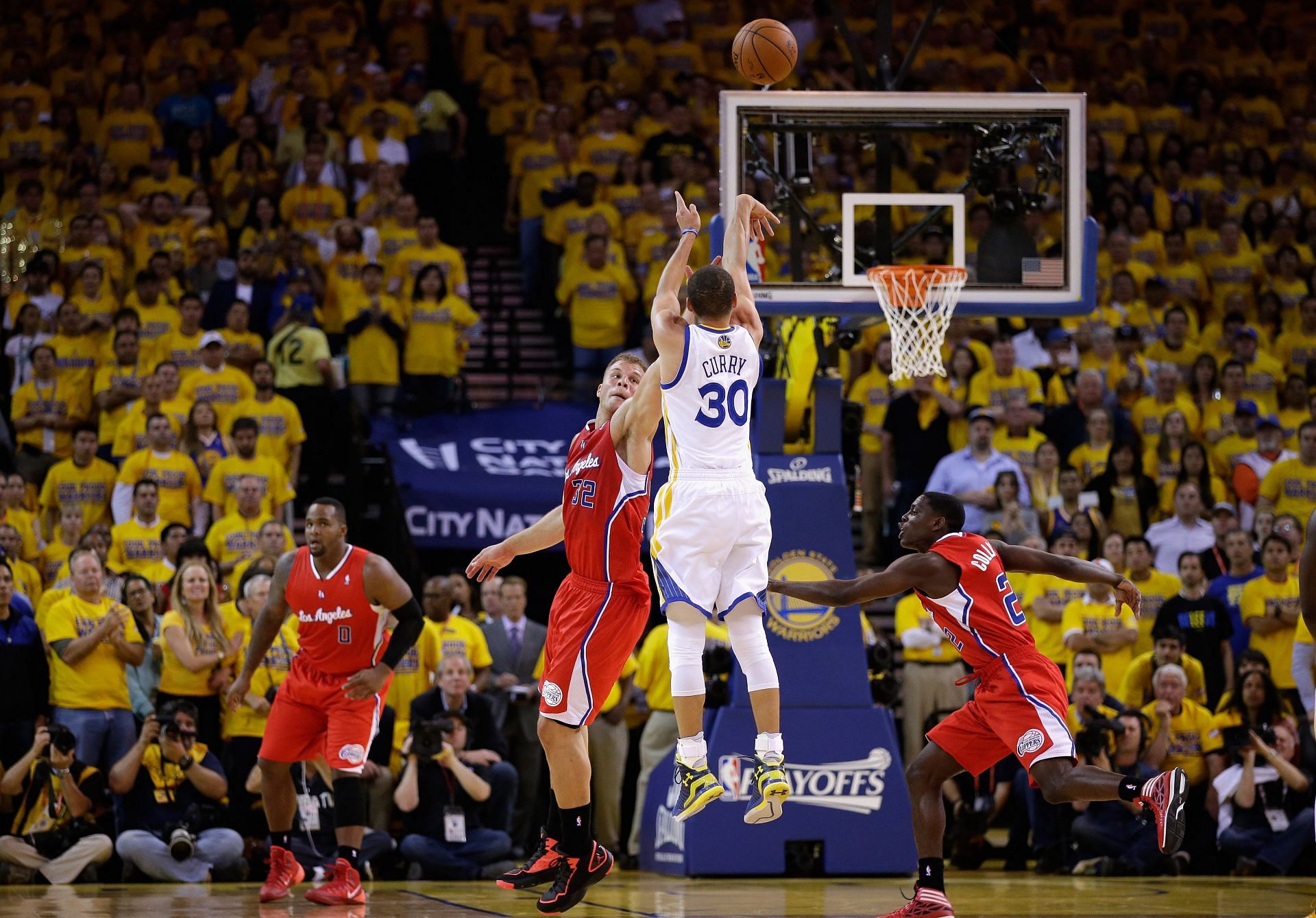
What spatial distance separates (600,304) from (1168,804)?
10012 mm

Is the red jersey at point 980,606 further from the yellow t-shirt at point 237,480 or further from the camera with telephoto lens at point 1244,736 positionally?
the yellow t-shirt at point 237,480

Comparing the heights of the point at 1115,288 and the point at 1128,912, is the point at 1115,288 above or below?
above

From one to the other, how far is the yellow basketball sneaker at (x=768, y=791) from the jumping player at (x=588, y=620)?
2.80 ft

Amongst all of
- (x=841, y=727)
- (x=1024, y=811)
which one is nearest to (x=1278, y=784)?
(x=1024, y=811)

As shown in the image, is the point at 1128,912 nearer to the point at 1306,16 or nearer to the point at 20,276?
the point at 20,276

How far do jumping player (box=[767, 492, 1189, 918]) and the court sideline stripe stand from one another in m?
1.62

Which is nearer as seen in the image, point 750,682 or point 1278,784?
point 750,682

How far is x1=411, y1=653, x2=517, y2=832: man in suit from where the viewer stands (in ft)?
40.1

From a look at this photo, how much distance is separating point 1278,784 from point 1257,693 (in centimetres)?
66

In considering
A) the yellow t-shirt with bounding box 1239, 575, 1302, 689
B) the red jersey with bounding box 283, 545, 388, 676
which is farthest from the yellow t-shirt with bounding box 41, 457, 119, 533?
the yellow t-shirt with bounding box 1239, 575, 1302, 689

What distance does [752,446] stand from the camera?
499 inches

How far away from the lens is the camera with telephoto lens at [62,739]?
1127 cm

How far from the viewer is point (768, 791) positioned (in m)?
7.84

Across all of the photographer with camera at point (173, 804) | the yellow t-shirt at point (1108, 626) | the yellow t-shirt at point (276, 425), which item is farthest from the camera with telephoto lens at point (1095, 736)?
the yellow t-shirt at point (276, 425)
